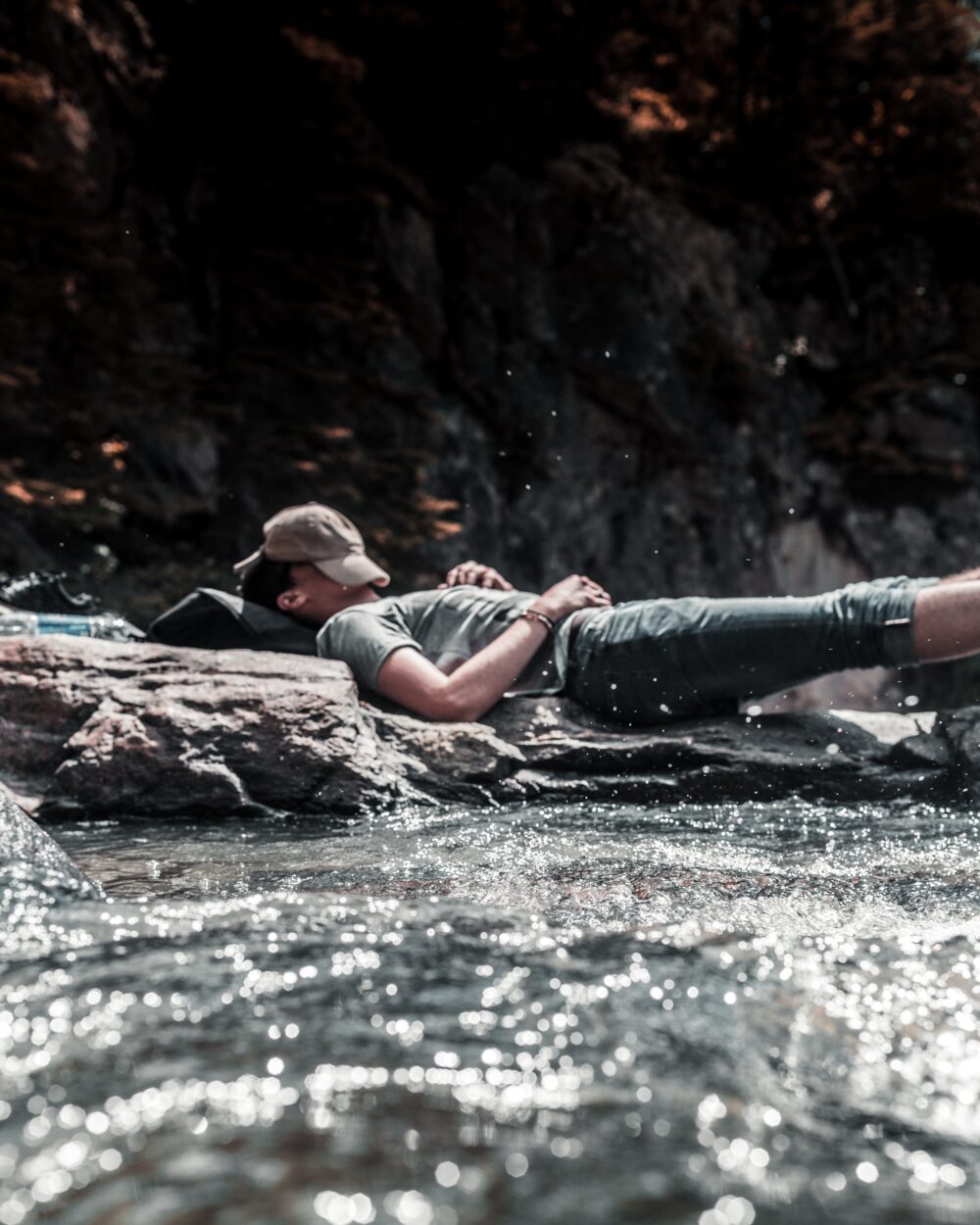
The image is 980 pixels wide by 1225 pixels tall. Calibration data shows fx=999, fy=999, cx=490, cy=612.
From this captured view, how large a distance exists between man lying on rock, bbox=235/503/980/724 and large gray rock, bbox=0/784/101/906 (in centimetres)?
171

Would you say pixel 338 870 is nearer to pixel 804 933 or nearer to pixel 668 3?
pixel 804 933

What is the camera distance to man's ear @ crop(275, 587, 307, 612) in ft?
13.1

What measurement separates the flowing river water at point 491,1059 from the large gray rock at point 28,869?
0.05 metres

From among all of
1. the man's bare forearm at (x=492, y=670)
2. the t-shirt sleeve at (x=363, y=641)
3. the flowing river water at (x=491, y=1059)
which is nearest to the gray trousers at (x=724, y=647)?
the man's bare forearm at (x=492, y=670)

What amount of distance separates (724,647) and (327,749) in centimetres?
144

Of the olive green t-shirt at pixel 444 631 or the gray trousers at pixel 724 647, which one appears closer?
the gray trousers at pixel 724 647

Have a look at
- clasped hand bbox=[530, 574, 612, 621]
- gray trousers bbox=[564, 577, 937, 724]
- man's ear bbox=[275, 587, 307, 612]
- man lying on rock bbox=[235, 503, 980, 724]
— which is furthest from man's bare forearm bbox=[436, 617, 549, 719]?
man's ear bbox=[275, 587, 307, 612]

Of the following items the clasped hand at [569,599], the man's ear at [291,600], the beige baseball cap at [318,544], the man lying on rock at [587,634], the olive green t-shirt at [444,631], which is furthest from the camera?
the man's ear at [291,600]

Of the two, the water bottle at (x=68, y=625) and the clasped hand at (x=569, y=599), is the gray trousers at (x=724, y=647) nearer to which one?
the clasped hand at (x=569, y=599)

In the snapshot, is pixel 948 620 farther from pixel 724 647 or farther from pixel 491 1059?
pixel 491 1059

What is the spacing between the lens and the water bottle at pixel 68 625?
14.3 ft

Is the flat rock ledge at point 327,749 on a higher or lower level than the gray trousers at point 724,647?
lower

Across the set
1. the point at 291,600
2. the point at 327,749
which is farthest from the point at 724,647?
the point at 291,600

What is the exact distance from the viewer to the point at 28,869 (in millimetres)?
1657
